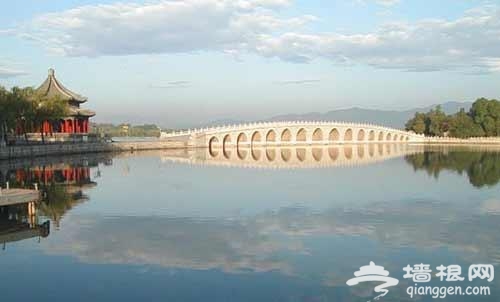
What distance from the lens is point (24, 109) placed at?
38.5 m

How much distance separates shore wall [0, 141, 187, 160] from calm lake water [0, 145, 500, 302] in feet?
35.3

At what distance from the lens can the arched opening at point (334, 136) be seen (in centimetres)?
7775

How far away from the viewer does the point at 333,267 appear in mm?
10984

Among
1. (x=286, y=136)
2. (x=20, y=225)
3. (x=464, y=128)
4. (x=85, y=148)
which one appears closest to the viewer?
(x=20, y=225)

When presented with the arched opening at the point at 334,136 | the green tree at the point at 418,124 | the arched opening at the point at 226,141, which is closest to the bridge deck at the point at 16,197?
the arched opening at the point at 226,141

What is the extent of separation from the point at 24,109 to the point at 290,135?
40912mm

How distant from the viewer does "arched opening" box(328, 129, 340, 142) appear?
77.8m

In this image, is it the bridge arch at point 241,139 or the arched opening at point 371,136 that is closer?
the bridge arch at point 241,139

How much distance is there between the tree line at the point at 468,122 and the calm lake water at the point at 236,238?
194ft

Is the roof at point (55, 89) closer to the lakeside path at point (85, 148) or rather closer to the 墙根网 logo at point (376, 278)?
the lakeside path at point (85, 148)

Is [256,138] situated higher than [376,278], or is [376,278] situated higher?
[256,138]

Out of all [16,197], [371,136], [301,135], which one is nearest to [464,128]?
[371,136]

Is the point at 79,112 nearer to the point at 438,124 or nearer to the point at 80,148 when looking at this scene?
the point at 80,148

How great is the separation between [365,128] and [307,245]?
67.6 metres
